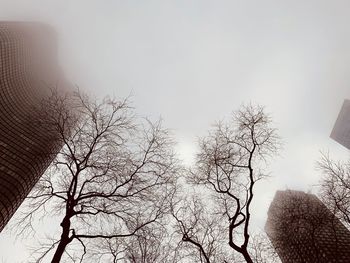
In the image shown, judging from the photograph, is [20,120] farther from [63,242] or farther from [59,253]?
[59,253]

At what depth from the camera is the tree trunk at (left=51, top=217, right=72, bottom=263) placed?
1352 cm

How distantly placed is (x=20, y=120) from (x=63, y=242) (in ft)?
253

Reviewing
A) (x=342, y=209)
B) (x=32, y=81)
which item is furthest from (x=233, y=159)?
(x=32, y=81)

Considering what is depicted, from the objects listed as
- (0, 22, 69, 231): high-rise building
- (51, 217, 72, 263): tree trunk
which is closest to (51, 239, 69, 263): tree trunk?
(51, 217, 72, 263): tree trunk

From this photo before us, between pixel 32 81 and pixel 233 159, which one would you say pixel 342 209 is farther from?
pixel 32 81

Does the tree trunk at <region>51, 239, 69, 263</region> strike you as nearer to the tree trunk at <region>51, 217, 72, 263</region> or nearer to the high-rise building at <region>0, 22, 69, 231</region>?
the tree trunk at <region>51, 217, 72, 263</region>

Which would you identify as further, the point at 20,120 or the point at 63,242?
the point at 20,120

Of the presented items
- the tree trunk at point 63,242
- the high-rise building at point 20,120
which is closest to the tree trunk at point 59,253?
the tree trunk at point 63,242

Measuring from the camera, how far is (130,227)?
17.5 metres

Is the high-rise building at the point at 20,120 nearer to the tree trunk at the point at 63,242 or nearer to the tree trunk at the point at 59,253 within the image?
the tree trunk at the point at 63,242

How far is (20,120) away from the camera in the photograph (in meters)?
80.9

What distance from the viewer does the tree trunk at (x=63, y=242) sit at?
1352cm

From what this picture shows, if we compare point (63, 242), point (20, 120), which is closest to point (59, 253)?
point (63, 242)

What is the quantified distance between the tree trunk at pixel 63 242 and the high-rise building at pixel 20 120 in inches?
623
